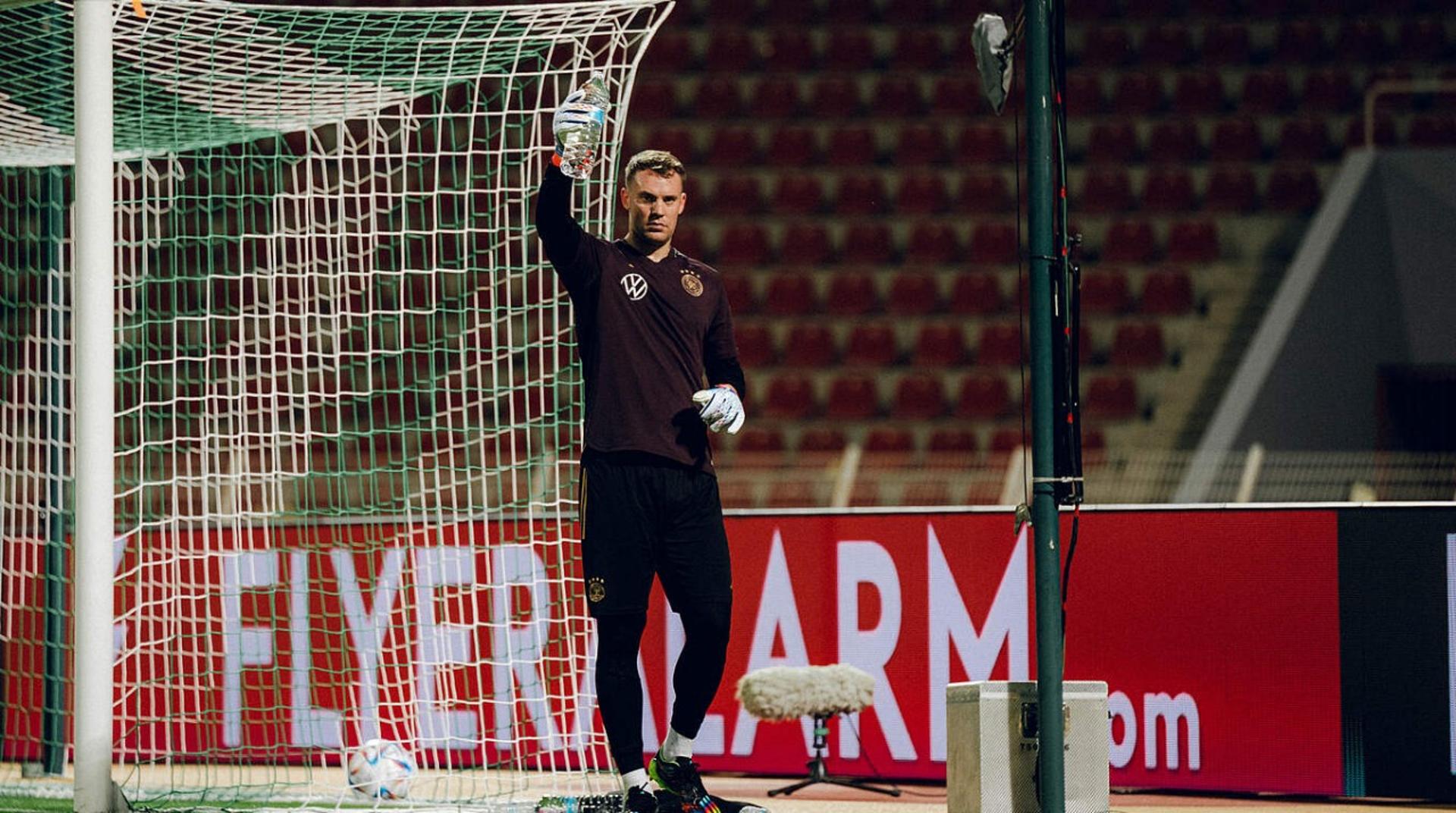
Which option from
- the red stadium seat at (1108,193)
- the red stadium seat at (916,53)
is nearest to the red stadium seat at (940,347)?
the red stadium seat at (1108,193)

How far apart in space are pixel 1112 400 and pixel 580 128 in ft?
28.4

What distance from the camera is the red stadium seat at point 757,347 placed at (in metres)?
13.6

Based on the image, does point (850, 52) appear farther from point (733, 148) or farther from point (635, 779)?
point (635, 779)

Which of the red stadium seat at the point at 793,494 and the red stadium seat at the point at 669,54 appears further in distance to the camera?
the red stadium seat at the point at 669,54

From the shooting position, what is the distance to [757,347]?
13617 millimetres

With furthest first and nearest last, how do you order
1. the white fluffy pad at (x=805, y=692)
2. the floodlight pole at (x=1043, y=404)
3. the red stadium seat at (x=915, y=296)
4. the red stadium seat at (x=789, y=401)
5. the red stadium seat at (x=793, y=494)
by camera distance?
the red stadium seat at (x=915, y=296) → the red stadium seat at (x=789, y=401) → the red stadium seat at (x=793, y=494) → the white fluffy pad at (x=805, y=692) → the floodlight pole at (x=1043, y=404)

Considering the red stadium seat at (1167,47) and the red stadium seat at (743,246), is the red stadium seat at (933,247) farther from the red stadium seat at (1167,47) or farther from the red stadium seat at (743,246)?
the red stadium seat at (1167,47)

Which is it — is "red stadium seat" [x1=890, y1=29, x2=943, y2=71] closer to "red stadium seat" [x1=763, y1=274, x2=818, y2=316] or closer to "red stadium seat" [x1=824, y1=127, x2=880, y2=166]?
"red stadium seat" [x1=824, y1=127, x2=880, y2=166]

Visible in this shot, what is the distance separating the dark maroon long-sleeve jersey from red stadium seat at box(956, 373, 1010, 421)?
26.8 feet

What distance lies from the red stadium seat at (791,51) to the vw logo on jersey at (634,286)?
10.6m

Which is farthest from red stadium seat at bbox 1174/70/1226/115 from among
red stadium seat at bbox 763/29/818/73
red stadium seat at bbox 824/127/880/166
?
red stadium seat at bbox 763/29/818/73

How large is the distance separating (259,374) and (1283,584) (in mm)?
3941

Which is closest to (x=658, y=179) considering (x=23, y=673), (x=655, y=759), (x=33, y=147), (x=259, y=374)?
(x=655, y=759)

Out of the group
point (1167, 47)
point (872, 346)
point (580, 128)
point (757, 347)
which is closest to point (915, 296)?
point (872, 346)
